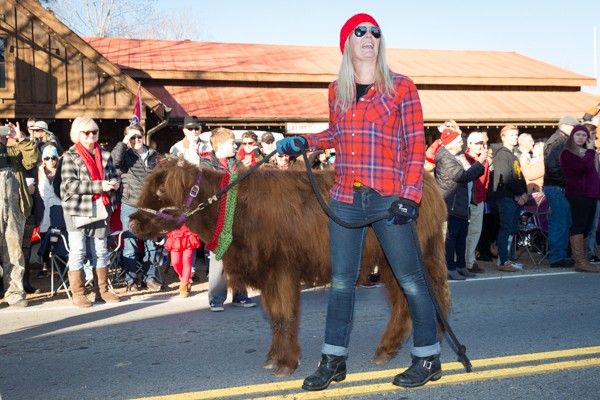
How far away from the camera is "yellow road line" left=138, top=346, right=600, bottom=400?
14.7 feet

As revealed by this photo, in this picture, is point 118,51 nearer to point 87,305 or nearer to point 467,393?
point 87,305

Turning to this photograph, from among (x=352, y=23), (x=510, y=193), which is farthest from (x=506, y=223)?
(x=352, y=23)

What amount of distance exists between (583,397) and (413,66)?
22384 millimetres

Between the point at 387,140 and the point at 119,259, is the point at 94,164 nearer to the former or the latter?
the point at 119,259

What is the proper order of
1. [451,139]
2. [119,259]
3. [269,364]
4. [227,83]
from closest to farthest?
[269,364], [451,139], [119,259], [227,83]

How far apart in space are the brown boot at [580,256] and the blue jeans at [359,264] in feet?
21.5

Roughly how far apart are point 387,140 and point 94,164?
486 cm

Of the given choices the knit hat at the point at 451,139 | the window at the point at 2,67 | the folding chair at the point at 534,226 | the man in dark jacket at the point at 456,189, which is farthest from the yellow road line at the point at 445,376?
the window at the point at 2,67

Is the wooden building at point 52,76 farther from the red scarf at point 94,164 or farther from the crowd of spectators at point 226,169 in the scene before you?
the red scarf at point 94,164

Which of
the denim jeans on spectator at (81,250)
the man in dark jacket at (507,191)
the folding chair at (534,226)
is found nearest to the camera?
the denim jeans on spectator at (81,250)

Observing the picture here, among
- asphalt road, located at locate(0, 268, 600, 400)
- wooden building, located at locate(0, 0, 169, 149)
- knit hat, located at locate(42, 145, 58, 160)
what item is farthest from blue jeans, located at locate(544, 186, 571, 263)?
wooden building, located at locate(0, 0, 169, 149)

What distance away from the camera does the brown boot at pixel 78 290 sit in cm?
792

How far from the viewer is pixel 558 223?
1093 centimetres

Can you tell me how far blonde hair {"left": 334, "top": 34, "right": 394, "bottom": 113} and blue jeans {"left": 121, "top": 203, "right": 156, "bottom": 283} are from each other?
5.65 meters
